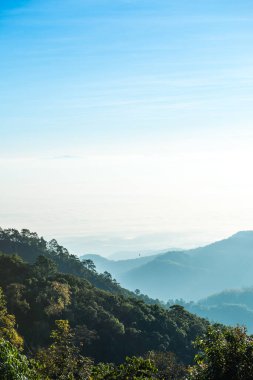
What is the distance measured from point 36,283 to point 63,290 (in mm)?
4498

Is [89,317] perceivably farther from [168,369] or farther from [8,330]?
[168,369]

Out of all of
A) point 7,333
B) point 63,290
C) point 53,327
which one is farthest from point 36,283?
point 7,333

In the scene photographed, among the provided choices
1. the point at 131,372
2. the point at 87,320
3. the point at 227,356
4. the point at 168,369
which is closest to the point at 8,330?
the point at 168,369

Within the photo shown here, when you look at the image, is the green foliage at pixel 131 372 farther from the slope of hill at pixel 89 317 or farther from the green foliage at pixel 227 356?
the slope of hill at pixel 89 317

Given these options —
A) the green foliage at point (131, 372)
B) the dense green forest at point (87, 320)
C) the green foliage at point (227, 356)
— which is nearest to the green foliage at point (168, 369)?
the dense green forest at point (87, 320)

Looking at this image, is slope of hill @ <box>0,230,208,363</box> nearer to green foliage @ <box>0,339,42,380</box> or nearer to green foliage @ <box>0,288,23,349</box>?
green foliage @ <box>0,288,23,349</box>

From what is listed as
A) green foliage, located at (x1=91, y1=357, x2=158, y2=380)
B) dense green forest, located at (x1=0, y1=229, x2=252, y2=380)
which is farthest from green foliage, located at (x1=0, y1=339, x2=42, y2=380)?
dense green forest, located at (x1=0, y1=229, x2=252, y2=380)

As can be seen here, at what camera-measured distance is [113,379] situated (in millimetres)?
31016

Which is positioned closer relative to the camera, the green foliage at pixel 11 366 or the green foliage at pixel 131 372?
the green foliage at pixel 11 366

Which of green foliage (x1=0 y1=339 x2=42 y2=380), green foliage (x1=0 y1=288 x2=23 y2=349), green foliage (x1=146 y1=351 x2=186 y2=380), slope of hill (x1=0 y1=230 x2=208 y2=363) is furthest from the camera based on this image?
slope of hill (x1=0 y1=230 x2=208 y2=363)

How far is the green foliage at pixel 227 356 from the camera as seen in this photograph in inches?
968

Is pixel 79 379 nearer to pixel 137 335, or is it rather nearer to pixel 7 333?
pixel 7 333

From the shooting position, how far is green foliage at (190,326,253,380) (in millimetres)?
24578

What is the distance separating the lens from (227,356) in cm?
2498
